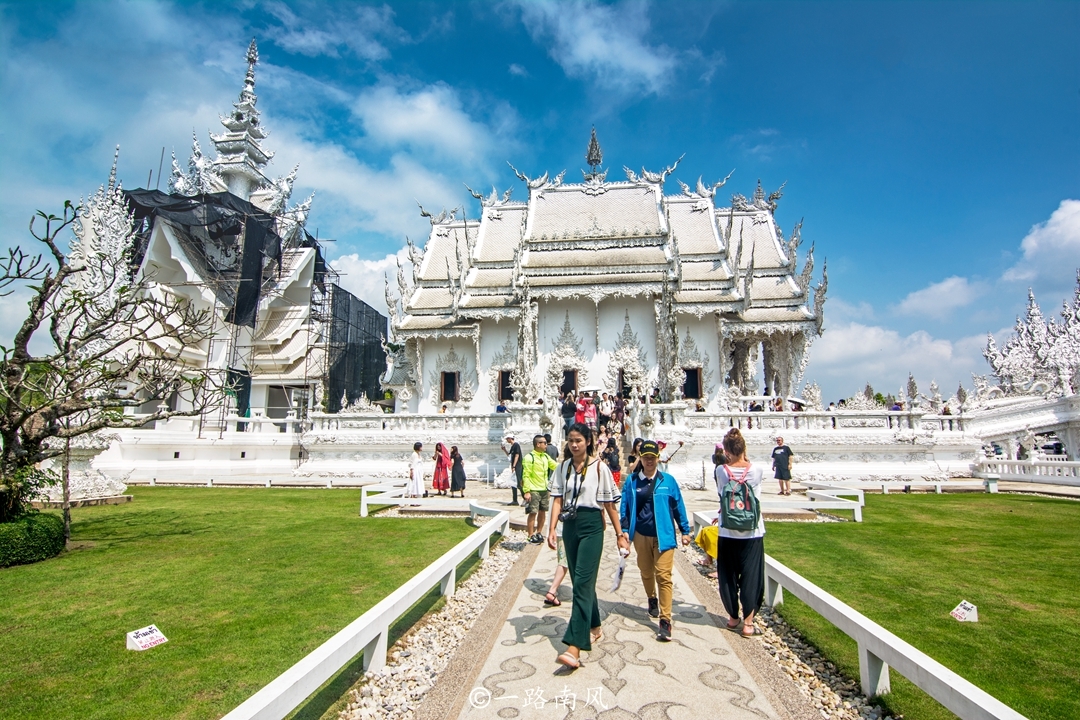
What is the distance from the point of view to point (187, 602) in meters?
4.90

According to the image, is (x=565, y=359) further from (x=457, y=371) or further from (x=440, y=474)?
(x=440, y=474)

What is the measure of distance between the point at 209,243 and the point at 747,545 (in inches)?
1144

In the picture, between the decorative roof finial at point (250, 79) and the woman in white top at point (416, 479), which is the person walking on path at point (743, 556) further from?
the decorative roof finial at point (250, 79)

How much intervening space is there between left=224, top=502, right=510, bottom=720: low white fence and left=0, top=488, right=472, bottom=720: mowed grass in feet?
1.71

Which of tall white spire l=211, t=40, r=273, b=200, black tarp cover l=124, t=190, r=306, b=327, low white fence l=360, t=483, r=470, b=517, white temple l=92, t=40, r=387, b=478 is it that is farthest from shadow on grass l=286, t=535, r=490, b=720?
tall white spire l=211, t=40, r=273, b=200

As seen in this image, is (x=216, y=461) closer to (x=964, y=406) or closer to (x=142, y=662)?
(x=142, y=662)

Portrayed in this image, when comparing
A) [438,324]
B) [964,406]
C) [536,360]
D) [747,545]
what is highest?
[438,324]

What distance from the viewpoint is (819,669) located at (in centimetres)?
383

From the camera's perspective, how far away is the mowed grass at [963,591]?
341cm

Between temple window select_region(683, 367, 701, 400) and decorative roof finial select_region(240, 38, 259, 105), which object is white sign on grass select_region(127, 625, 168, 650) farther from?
decorative roof finial select_region(240, 38, 259, 105)

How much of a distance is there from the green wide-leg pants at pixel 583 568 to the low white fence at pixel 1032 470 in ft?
43.3

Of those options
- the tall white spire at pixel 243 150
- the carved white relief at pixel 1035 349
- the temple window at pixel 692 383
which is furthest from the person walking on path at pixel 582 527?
the tall white spire at pixel 243 150

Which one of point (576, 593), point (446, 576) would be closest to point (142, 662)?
point (446, 576)

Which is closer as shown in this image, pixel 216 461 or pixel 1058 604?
pixel 1058 604
